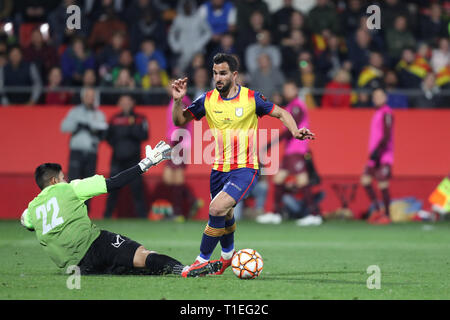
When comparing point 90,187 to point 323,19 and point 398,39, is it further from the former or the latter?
point 398,39

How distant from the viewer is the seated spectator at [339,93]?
1786 cm

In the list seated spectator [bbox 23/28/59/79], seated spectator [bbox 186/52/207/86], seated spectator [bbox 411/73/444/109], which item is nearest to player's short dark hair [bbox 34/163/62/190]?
seated spectator [bbox 186/52/207/86]

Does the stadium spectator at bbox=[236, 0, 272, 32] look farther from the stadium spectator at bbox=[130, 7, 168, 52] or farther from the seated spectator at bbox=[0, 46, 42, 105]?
the seated spectator at bbox=[0, 46, 42, 105]

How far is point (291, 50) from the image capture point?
18312mm

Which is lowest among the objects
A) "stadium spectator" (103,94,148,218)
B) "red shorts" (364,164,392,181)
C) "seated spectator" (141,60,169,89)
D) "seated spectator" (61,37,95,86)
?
"red shorts" (364,164,392,181)

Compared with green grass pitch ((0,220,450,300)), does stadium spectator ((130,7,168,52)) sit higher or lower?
higher

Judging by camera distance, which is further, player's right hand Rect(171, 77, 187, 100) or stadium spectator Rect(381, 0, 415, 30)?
stadium spectator Rect(381, 0, 415, 30)

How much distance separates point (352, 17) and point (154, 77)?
4.98 m

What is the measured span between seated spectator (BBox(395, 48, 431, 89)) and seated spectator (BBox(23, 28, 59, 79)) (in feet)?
23.6

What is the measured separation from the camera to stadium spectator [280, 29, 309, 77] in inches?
719

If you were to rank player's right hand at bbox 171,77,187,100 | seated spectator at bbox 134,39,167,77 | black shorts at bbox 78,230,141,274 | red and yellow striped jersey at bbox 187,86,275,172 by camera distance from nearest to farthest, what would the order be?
black shorts at bbox 78,230,141,274 < player's right hand at bbox 171,77,187,100 < red and yellow striped jersey at bbox 187,86,275,172 < seated spectator at bbox 134,39,167,77

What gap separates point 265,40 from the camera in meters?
17.9
